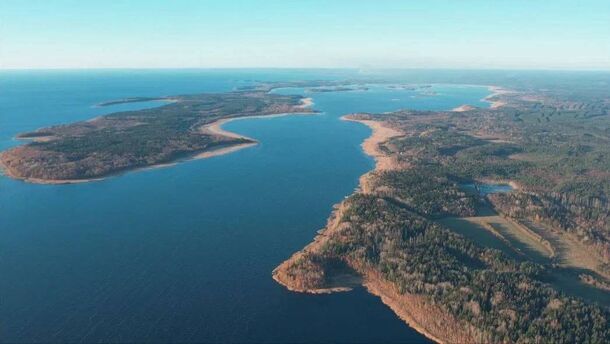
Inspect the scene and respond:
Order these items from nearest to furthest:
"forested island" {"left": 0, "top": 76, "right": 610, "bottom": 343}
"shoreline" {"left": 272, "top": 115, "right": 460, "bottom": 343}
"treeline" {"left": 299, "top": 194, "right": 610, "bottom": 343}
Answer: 1. "treeline" {"left": 299, "top": 194, "right": 610, "bottom": 343}
2. "forested island" {"left": 0, "top": 76, "right": 610, "bottom": 343}
3. "shoreline" {"left": 272, "top": 115, "right": 460, "bottom": 343}

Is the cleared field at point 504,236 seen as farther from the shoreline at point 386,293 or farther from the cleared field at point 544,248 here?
the shoreline at point 386,293

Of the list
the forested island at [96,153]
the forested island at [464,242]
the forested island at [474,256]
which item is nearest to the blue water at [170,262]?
the forested island at [474,256]

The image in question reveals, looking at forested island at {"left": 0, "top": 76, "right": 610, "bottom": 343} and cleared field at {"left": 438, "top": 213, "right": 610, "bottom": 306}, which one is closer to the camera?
forested island at {"left": 0, "top": 76, "right": 610, "bottom": 343}

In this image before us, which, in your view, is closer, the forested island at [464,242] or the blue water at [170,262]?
the forested island at [464,242]

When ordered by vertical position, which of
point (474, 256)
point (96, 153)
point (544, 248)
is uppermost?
point (96, 153)

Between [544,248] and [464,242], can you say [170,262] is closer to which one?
[464,242]

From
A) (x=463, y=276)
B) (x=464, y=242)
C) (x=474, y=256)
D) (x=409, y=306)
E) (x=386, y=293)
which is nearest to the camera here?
(x=409, y=306)

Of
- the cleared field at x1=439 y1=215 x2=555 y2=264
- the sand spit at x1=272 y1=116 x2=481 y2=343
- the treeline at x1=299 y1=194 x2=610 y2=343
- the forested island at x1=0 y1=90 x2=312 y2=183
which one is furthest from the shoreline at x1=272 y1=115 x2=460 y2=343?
the forested island at x1=0 y1=90 x2=312 y2=183

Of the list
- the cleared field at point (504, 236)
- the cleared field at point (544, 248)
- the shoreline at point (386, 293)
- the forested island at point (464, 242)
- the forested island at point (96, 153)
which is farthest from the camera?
the forested island at point (96, 153)

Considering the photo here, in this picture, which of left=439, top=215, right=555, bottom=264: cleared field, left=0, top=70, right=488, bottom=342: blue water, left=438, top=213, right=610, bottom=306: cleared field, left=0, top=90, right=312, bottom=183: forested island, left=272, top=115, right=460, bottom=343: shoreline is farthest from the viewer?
left=0, top=90, right=312, bottom=183: forested island

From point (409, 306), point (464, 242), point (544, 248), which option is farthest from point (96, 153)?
point (544, 248)

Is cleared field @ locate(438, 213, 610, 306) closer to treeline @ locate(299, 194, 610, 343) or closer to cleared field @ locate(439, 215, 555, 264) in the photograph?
cleared field @ locate(439, 215, 555, 264)

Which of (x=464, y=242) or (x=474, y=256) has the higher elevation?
(x=464, y=242)
